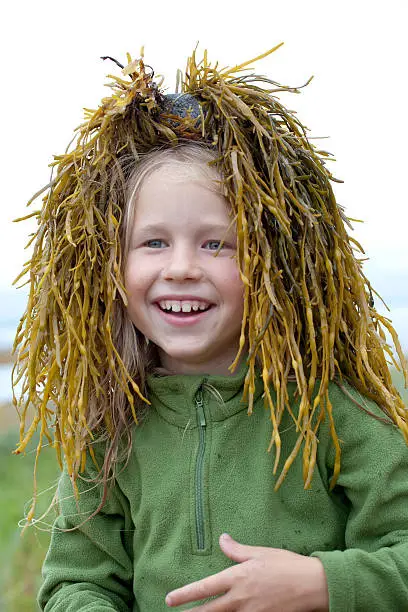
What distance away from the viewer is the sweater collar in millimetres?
1977

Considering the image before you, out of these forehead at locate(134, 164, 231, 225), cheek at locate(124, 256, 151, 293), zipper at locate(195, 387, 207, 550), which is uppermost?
forehead at locate(134, 164, 231, 225)

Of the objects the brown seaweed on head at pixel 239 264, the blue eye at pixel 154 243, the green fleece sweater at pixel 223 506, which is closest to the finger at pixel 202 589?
the green fleece sweater at pixel 223 506

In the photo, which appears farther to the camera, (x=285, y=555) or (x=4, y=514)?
(x=4, y=514)

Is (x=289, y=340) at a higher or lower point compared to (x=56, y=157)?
lower

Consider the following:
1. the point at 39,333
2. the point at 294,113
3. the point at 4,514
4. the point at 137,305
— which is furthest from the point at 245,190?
the point at 4,514

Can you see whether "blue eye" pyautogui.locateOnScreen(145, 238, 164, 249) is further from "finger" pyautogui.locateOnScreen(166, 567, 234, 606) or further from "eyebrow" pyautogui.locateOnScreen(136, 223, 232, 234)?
"finger" pyautogui.locateOnScreen(166, 567, 234, 606)

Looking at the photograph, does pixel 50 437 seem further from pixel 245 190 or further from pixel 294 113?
pixel 294 113

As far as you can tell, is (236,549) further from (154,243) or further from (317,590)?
(154,243)

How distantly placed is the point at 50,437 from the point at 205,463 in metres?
0.43

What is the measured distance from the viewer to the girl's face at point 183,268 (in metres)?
1.89

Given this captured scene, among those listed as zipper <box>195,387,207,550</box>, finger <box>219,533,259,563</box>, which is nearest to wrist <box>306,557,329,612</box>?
finger <box>219,533,259,563</box>

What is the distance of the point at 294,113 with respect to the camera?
1951 millimetres

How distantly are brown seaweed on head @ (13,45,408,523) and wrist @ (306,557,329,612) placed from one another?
21 cm

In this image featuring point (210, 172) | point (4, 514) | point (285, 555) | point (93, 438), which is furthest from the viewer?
point (4, 514)
